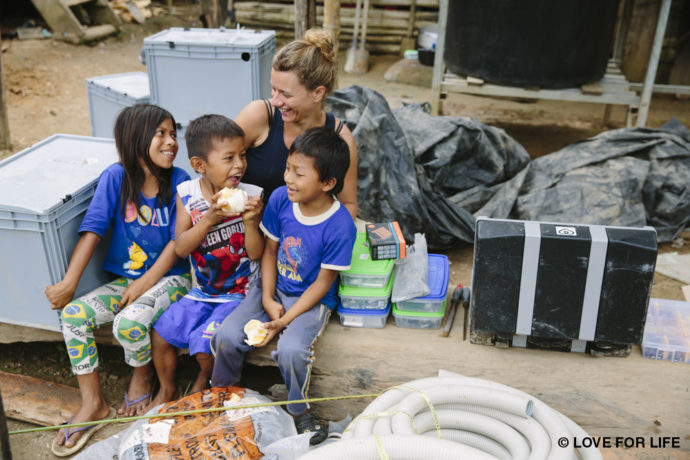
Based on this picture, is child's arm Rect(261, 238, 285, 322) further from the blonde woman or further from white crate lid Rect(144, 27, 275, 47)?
white crate lid Rect(144, 27, 275, 47)

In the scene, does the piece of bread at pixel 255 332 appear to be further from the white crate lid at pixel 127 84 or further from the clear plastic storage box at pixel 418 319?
the white crate lid at pixel 127 84

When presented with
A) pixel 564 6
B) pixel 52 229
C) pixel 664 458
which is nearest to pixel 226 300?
pixel 52 229

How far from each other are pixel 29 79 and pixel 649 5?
28.0 ft

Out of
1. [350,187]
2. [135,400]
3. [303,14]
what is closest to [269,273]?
[350,187]

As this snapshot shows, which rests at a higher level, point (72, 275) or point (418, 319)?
point (72, 275)

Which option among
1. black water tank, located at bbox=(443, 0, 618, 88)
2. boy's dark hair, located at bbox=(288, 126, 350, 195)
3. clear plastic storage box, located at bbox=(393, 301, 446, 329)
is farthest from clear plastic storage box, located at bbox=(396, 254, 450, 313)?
black water tank, located at bbox=(443, 0, 618, 88)

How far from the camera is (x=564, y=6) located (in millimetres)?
6043

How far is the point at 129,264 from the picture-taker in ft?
10.4

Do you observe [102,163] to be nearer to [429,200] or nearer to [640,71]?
[429,200]

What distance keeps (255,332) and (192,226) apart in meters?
0.63

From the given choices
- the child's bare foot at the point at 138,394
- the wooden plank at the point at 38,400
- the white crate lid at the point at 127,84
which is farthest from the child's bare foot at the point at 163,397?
the white crate lid at the point at 127,84

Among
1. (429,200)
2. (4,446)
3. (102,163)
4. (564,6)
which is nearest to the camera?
(4,446)

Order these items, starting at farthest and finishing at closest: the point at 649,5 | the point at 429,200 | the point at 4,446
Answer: the point at 649,5 → the point at 429,200 → the point at 4,446

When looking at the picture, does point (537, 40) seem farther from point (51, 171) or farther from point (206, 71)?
point (51, 171)
